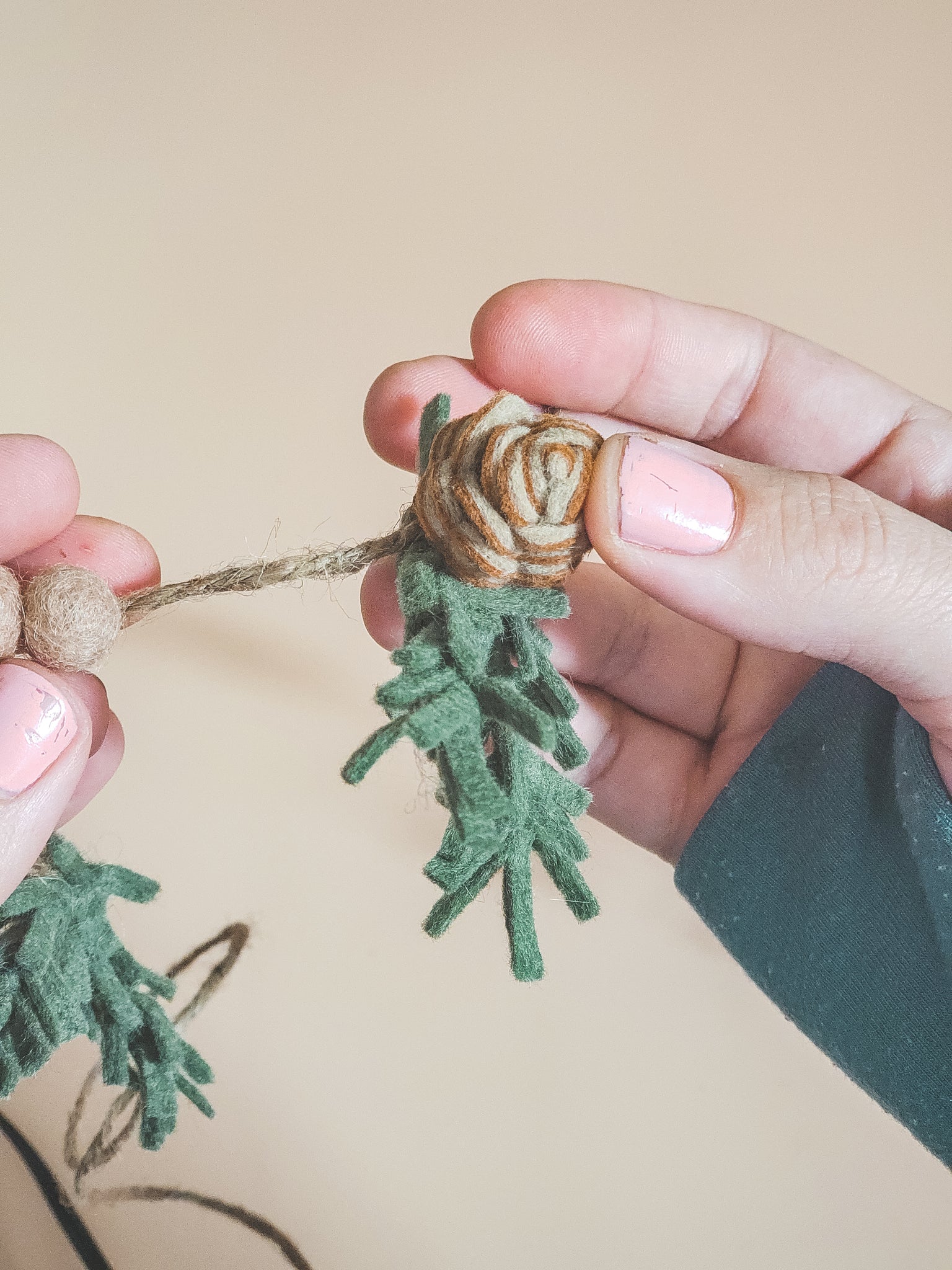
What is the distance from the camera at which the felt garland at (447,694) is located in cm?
35

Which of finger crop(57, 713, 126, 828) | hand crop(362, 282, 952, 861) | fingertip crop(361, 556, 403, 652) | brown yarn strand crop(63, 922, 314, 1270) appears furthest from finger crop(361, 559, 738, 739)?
brown yarn strand crop(63, 922, 314, 1270)

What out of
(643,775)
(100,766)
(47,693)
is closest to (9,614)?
(47,693)

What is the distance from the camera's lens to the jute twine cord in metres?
0.36

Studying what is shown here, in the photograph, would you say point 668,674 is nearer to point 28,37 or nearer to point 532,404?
point 532,404

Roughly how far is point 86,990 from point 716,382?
0.55 metres

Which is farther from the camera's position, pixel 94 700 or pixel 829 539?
pixel 94 700

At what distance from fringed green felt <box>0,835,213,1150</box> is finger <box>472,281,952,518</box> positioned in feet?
1.31

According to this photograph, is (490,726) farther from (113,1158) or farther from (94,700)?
(113,1158)

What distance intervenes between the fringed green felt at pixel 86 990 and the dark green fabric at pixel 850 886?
36 cm

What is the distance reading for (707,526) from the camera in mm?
371

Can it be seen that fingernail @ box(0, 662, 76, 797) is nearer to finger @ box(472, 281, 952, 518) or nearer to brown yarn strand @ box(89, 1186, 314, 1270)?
finger @ box(472, 281, 952, 518)

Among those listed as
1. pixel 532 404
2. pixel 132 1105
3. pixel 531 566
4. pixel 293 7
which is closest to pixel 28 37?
pixel 293 7

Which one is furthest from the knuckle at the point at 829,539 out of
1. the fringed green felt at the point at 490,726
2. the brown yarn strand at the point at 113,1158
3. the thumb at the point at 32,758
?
the brown yarn strand at the point at 113,1158

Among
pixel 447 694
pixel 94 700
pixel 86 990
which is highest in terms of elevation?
pixel 447 694
